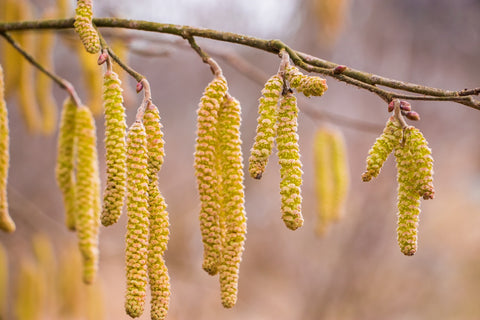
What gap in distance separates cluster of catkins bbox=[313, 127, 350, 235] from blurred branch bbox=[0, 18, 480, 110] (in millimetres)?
759

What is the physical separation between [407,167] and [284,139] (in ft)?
0.69

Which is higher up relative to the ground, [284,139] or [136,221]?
[284,139]

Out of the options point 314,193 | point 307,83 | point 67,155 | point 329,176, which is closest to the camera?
point 307,83

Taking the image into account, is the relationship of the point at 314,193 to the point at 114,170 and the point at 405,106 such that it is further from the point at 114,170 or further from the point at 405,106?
the point at 114,170

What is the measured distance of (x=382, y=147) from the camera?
772mm

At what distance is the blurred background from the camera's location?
16.3 feet

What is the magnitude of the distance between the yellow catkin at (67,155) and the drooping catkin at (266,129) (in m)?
0.42

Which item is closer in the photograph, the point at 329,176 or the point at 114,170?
the point at 114,170

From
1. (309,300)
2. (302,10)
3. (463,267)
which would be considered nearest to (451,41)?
(302,10)

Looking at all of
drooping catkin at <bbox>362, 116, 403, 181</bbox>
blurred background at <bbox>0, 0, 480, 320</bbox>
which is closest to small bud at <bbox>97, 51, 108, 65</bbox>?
drooping catkin at <bbox>362, 116, 403, 181</bbox>

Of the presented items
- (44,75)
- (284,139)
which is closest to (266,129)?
(284,139)

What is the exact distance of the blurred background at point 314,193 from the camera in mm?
4961

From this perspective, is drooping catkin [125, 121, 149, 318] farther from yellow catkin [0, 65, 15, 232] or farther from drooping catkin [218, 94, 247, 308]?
yellow catkin [0, 65, 15, 232]

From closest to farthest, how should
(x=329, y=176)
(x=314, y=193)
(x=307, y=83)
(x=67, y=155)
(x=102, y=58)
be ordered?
(x=307, y=83) < (x=102, y=58) < (x=67, y=155) < (x=329, y=176) < (x=314, y=193)
